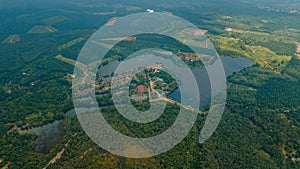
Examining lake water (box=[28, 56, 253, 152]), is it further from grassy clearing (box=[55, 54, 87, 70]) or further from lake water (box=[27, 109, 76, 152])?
grassy clearing (box=[55, 54, 87, 70])

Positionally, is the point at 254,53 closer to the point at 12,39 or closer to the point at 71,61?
the point at 71,61

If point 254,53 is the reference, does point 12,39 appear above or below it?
below

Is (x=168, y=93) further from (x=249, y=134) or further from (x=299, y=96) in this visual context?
(x=299, y=96)

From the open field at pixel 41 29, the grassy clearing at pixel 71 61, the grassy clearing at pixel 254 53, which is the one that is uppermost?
the grassy clearing at pixel 254 53

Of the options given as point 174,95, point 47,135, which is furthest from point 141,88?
point 47,135

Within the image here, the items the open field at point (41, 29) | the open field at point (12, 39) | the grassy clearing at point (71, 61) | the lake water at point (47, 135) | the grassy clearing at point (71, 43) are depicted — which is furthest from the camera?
the open field at point (41, 29)

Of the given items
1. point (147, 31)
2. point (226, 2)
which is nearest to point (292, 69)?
point (147, 31)

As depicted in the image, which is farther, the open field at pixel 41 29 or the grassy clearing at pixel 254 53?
the open field at pixel 41 29

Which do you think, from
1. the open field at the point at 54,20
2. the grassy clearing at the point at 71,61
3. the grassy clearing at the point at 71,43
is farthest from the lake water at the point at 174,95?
the open field at the point at 54,20

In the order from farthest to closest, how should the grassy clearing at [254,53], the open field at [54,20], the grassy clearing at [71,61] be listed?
the open field at [54,20] → the grassy clearing at [254,53] → the grassy clearing at [71,61]

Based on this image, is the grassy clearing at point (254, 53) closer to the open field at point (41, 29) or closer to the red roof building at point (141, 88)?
the red roof building at point (141, 88)

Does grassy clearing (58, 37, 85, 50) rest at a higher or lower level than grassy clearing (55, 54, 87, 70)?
higher

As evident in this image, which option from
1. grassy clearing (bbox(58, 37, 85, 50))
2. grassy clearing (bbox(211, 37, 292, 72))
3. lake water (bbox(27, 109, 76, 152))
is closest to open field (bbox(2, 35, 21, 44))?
grassy clearing (bbox(58, 37, 85, 50))
